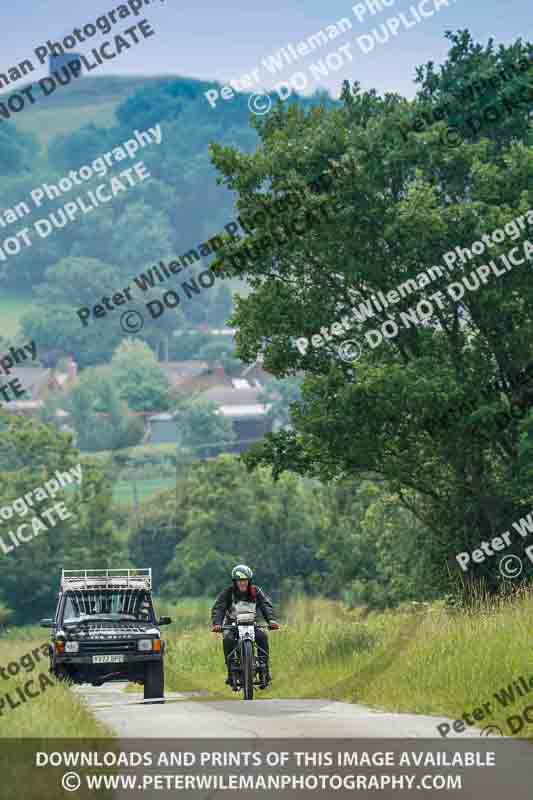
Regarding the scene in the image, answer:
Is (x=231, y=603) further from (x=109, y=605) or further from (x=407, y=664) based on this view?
(x=109, y=605)

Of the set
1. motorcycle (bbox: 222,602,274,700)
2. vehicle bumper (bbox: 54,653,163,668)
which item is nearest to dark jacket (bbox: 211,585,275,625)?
motorcycle (bbox: 222,602,274,700)

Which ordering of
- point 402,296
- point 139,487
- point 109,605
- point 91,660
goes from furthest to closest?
point 139,487, point 402,296, point 109,605, point 91,660

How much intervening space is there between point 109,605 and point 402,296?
1383 cm

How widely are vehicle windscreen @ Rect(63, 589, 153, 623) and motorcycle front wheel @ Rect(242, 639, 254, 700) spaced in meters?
3.29

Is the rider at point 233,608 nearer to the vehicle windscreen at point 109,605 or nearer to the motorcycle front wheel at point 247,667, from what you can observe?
the motorcycle front wheel at point 247,667

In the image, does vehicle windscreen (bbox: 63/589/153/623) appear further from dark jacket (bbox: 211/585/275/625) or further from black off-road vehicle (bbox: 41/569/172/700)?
dark jacket (bbox: 211/585/275/625)

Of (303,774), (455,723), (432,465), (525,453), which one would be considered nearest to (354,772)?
(303,774)

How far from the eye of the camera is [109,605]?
72.2 ft

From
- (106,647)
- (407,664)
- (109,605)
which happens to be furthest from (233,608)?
(109,605)

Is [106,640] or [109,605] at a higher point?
[109,605]

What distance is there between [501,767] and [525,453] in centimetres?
2019

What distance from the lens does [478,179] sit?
33156 millimetres

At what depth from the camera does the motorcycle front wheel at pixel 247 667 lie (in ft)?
59.4

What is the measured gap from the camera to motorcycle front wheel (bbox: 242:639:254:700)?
18.1 meters
